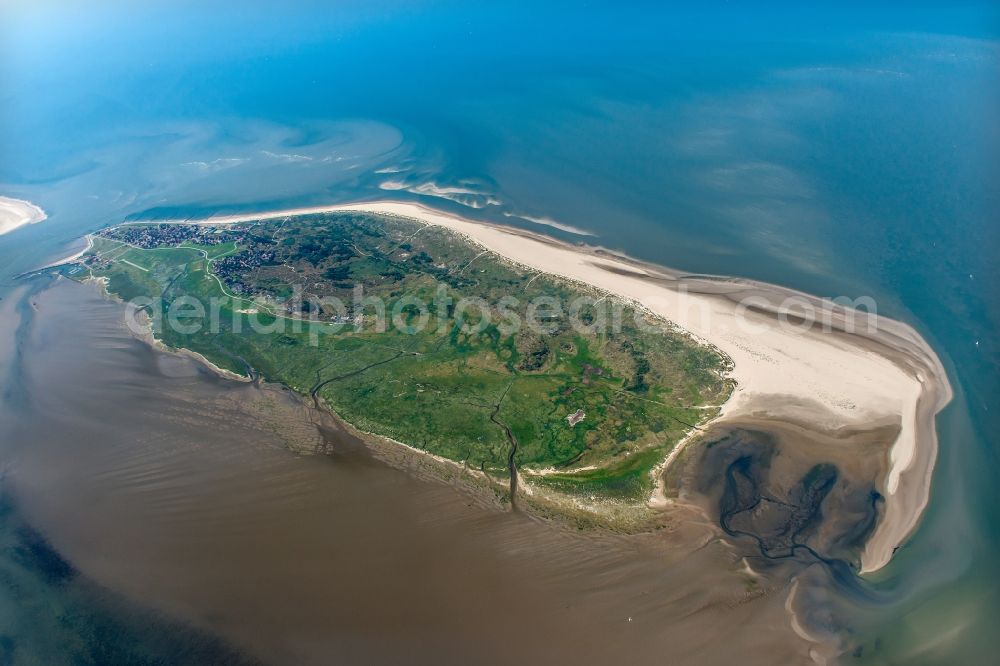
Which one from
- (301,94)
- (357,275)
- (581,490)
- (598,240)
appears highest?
(301,94)

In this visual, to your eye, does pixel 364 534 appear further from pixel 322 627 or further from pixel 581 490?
pixel 581 490

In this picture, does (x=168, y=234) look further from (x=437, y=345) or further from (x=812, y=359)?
(x=812, y=359)

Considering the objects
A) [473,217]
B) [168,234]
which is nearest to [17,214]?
[168,234]

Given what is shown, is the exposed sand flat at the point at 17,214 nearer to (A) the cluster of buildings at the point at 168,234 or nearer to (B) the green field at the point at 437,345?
(A) the cluster of buildings at the point at 168,234

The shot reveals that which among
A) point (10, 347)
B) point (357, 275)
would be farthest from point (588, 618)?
point (10, 347)

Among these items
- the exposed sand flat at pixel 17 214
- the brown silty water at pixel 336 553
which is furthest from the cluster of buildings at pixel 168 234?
the brown silty water at pixel 336 553

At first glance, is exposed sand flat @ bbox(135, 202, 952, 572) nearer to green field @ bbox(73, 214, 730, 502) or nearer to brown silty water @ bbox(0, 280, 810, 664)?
green field @ bbox(73, 214, 730, 502)

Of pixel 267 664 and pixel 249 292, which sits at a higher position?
pixel 249 292
